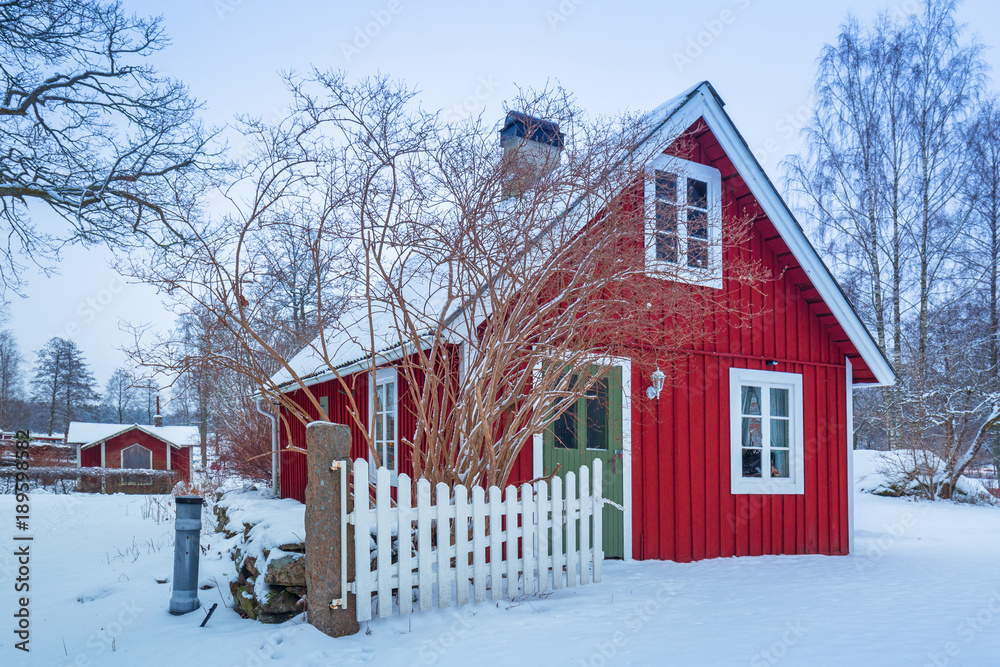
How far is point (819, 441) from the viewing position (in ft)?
30.1

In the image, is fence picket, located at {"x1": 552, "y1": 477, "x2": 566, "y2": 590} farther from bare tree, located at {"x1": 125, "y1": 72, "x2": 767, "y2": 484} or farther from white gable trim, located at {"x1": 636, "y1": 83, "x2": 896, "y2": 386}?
white gable trim, located at {"x1": 636, "y1": 83, "x2": 896, "y2": 386}

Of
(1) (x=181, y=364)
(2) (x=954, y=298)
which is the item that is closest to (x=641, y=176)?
(1) (x=181, y=364)

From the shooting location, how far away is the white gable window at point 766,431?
8414mm

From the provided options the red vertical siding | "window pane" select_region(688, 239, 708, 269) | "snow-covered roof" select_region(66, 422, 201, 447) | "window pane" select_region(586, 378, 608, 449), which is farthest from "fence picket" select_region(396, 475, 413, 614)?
"snow-covered roof" select_region(66, 422, 201, 447)

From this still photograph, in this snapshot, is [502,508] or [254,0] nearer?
[502,508]

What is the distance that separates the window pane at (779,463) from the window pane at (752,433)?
0.33 meters

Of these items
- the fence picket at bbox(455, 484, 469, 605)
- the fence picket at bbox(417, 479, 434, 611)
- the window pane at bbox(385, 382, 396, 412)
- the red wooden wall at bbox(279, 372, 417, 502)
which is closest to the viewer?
the fence picket at bbox(417, 479, 434, 611)

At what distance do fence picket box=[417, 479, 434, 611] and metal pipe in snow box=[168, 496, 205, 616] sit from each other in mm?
1837

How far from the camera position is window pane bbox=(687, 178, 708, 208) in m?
8.32

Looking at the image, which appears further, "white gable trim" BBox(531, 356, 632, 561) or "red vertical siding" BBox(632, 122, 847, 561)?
"red vertical siding" BBox(632, 122, 847, 561)

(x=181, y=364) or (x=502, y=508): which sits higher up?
(x=181, y=364)

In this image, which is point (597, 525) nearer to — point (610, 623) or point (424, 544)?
point (610, 623)

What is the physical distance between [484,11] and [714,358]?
4942 millimetres

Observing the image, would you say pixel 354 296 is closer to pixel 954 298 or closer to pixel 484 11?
pixel 484 11
